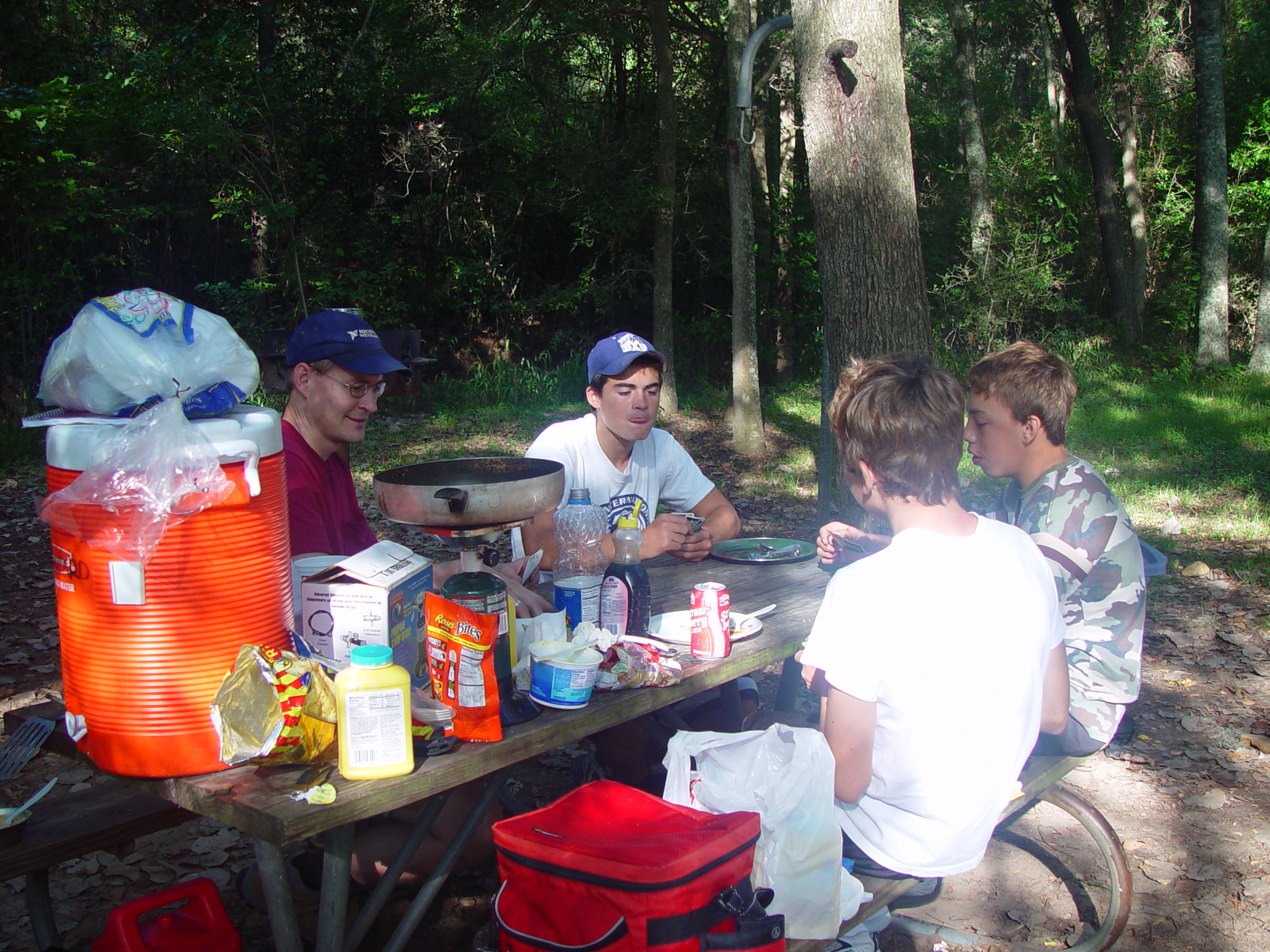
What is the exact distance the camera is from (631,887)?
1.56 metres

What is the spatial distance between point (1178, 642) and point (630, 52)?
41.4 ft

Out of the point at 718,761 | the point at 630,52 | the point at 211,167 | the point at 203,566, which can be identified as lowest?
A: the point at 718,761

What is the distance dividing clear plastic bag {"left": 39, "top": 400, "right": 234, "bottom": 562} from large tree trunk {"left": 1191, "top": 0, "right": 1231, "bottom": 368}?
15.9m

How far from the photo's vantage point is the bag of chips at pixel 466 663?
5.80 feet

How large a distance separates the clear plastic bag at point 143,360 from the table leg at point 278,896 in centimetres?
84

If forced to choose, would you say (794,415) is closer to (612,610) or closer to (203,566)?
(612,610)

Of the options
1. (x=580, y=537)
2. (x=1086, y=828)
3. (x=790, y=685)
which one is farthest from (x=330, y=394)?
(x=1086, y=828)

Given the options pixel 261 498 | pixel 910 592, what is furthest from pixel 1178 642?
pixel 261 498

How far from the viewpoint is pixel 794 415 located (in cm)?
1297

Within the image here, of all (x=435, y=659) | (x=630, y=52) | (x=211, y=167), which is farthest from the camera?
(x=630, y=52)

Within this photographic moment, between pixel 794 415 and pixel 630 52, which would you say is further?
pixel 630 52

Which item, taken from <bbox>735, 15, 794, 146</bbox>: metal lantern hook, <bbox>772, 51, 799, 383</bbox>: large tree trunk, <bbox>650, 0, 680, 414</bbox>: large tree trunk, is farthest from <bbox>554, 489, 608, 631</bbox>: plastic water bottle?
<bbox>772, 51, 799, 383</bbox>: large tree trunk

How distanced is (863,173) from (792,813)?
12.3ft

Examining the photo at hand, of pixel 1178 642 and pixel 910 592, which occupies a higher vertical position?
pixel 910 592
